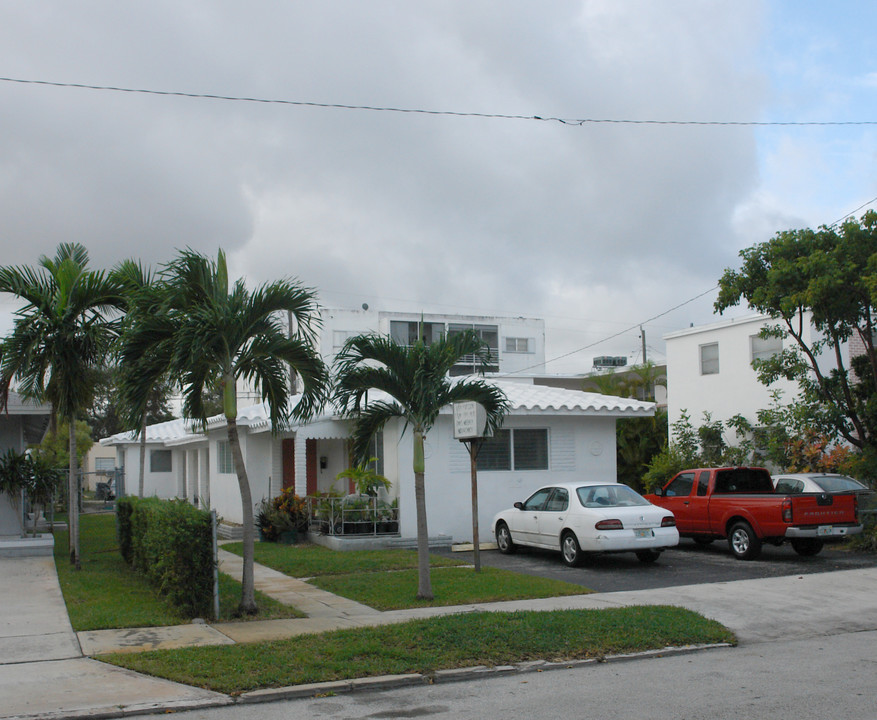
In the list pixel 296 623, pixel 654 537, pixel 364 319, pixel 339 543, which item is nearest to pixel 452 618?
pixel 296 623

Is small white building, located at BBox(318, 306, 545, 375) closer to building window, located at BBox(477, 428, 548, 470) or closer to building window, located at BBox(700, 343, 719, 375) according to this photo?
building window, located at BBox(700, 343, 719, 375)

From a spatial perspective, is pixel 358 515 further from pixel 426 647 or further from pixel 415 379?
pixel 426 647

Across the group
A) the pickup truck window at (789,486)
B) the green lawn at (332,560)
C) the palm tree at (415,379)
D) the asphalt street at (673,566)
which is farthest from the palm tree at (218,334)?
the pickup truck window at (789,486)

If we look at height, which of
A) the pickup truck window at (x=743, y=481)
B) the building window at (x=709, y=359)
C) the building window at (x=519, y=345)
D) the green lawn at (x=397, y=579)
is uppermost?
the building window at (x=519, y=345)

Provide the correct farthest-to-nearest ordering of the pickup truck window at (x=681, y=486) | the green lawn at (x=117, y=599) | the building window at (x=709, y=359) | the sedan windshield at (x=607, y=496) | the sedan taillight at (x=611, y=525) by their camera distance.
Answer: the building window at (x=709, y=359), the pickup truck window at (x=681, y=486), the sedan windshield at (x=607, y=496), the sedan taillight at (x=611, y=525), the green lawn at (x=117, y=599)

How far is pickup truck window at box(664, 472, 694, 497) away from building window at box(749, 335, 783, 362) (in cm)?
737

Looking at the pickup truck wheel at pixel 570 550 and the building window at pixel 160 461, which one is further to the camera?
the building window at pixel 160 461

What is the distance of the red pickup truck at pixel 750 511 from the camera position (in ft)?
51.8

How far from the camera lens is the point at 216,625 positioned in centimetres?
1049

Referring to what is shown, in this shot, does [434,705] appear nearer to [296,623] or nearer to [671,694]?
[671,694]

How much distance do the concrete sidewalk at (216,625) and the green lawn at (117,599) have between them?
23 centimetres

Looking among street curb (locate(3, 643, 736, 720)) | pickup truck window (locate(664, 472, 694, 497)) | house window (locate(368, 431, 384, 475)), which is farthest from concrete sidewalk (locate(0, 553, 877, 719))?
house window (locate(368, 431, 384, 475))

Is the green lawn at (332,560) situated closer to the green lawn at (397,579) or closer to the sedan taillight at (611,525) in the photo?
the green lawn at (397,579)

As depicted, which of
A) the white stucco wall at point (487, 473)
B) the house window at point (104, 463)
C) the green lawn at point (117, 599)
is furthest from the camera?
the house window at point (104, 463)
